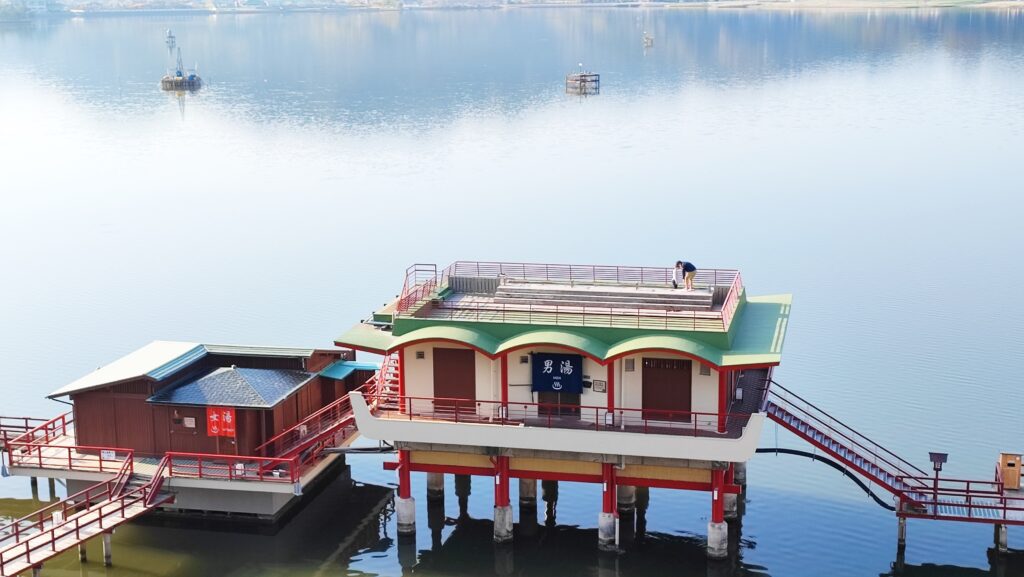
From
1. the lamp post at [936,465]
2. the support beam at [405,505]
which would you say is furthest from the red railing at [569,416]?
the lamp post at [936,465]

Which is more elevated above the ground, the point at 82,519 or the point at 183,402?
the point at 183,402

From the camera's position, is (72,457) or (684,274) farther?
(684,274)

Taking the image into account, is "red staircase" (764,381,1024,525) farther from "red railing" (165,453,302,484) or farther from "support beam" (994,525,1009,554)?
"red railing" (165,453,302,484)

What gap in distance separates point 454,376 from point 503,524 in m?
5.10

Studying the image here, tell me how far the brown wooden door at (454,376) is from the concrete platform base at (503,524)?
352cm

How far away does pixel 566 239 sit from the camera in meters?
85.1

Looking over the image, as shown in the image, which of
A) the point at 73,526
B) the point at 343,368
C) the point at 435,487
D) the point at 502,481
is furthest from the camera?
the point at 343,368

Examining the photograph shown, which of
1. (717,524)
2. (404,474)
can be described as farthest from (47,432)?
(717,524)

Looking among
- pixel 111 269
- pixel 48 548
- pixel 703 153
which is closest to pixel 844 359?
pixel 48 548

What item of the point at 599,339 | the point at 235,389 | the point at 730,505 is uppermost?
the point at 599,339

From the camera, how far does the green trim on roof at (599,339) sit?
38.2 metres

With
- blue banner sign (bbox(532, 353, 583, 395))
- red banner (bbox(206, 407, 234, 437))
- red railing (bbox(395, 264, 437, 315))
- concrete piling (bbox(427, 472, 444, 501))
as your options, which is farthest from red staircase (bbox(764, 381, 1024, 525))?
red banner (bbox(206, 407, 234, 437))

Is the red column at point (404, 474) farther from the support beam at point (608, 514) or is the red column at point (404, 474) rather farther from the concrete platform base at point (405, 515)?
the support beam at point (608, 514)

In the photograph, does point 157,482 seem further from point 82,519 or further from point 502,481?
point 502,481
